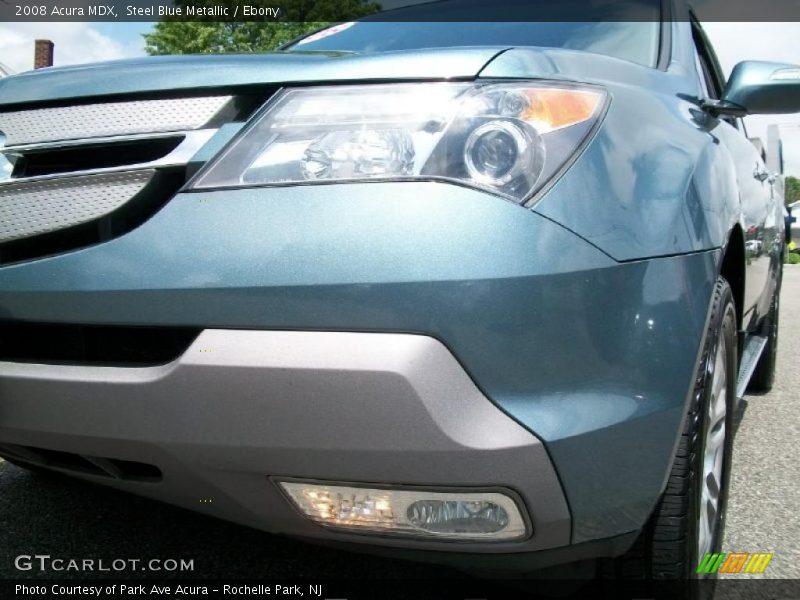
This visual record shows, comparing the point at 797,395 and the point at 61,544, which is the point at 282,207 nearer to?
the point at 61,544

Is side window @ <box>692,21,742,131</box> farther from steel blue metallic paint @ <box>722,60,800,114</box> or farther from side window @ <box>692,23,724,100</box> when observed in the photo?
steel blue metallic paint @ <box>722,60,800,114</box>

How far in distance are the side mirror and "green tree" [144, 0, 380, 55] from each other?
11267 mm

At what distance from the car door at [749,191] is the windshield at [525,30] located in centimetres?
29

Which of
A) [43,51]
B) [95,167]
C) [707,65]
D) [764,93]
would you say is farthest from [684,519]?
[43,51]

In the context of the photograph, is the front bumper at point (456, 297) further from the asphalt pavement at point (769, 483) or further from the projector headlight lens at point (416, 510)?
the asphalt pavement at point (769, 483)

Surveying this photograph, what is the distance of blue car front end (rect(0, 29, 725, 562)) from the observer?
47.6 inches

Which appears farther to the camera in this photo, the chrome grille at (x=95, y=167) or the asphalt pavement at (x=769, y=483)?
the asphalt pavement at (x=769, y=483)

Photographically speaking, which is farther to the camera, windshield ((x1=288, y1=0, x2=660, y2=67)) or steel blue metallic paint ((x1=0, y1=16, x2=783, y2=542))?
windshield ((x1=288, y1=0, x2=660, y2=67))

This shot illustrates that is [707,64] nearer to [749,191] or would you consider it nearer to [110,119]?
[749,191]

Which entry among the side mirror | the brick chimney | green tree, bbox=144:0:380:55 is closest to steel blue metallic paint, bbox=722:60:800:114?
the side mirror

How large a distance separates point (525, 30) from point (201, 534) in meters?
1.75

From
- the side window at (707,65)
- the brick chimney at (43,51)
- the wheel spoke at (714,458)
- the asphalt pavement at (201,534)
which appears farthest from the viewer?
the brick chimney at (43,51)

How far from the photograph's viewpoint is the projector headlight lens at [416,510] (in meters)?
1.29

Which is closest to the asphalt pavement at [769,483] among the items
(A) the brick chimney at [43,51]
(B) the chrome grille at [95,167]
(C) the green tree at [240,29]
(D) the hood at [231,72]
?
(D) the hood at [231,72]
